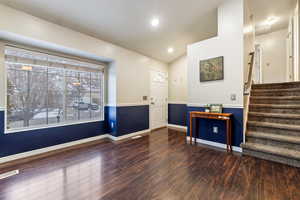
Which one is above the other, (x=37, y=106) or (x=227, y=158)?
(x=37, y=106)

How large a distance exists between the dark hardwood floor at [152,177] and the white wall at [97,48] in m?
1.51

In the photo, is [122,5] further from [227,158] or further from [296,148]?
[296,148]

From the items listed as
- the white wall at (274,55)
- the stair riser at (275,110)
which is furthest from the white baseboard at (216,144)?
the white wall at (274,55)

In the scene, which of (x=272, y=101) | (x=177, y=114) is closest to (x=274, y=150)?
(x=272, y=101)

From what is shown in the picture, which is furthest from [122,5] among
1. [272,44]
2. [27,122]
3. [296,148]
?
[272,44]

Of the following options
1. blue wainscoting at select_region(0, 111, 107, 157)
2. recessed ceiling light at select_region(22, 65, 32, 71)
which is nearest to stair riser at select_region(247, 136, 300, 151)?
blue wainscoting at select_region(0, 111, 107, 157)

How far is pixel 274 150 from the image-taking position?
2449 mm

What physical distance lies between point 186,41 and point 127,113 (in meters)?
2.81

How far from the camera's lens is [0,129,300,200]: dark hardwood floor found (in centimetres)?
164

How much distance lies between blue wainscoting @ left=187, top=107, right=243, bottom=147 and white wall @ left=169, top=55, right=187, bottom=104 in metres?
1.52

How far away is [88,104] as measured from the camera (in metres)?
3.72

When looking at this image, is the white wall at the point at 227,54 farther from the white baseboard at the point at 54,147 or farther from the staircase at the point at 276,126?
the white baseboard at the point at 54,147

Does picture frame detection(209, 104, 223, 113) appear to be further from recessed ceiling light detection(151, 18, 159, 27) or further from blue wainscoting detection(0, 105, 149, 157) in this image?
recessed ceiling light detection(151, 18, 159, 27)

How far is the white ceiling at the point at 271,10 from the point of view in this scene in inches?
146
